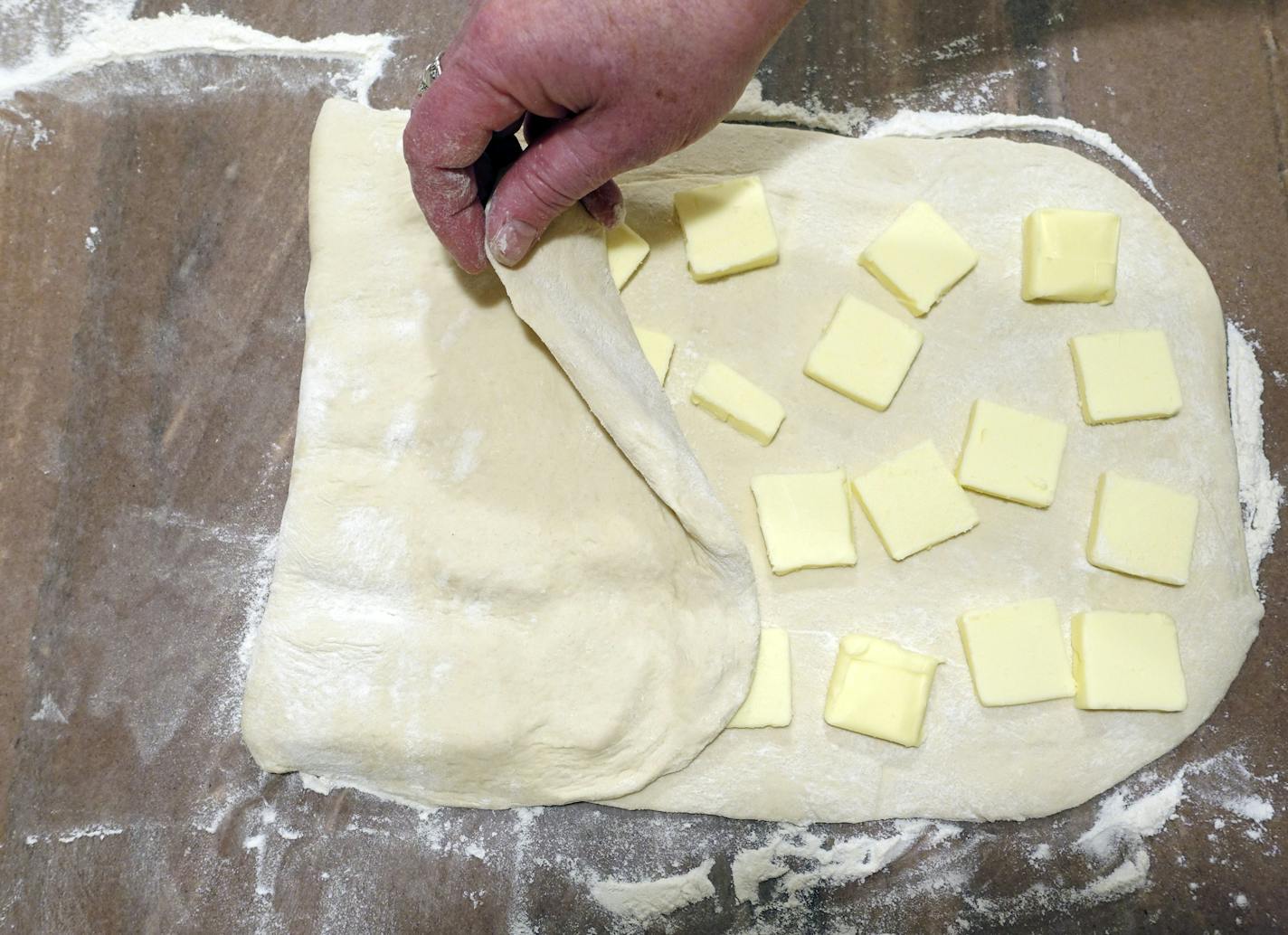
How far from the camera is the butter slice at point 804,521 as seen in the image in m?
1.48

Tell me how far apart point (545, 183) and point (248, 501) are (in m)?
0.88

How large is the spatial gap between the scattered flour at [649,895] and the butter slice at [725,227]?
3.68 feet

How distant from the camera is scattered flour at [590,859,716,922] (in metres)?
1.52

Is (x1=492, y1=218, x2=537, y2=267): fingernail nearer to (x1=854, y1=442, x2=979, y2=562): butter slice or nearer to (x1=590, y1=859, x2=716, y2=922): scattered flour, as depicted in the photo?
(x1=854, y1=442, x2=979, y2=562): butter slice

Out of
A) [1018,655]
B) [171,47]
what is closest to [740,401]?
[1018,655]

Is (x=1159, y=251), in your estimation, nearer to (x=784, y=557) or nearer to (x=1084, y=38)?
(x=1084, y=38)

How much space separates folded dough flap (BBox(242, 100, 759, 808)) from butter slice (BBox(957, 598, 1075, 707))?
41 cm

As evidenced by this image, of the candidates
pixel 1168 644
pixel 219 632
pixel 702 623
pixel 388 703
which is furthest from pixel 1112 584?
pixel 219 632

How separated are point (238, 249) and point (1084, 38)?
181cm

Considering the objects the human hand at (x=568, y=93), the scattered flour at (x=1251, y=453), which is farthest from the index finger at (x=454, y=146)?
the scattered flour at (x=1251, y=453)

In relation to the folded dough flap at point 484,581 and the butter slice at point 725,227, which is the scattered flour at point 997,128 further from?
the folded dough flap at point 484,581

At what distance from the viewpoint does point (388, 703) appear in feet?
4.56

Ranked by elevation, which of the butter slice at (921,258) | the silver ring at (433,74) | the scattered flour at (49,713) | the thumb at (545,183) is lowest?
the scattered flour at (49,713)

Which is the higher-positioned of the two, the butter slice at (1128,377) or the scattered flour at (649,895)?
the butter slice at (1128,377)
